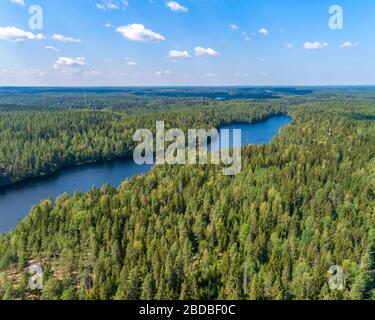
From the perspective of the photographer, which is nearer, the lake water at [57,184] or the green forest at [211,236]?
the green forest at [211,236]

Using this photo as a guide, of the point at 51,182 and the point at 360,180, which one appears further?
the point at 51,182

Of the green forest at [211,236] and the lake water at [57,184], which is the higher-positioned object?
the green forest at [211,236]

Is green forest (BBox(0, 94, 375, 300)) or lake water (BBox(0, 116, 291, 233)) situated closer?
green forest (BBox(0, 94, 375, 300))

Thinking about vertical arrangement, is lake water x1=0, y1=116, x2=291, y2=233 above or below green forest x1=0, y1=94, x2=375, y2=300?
below

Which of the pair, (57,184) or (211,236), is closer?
(211,236)

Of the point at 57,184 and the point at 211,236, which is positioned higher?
the point at 211,236

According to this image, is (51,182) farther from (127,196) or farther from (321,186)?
(321,186)
